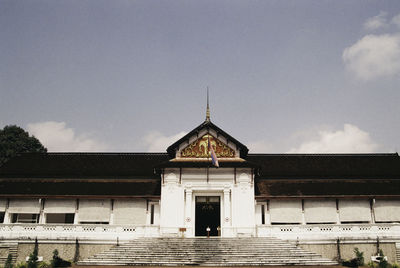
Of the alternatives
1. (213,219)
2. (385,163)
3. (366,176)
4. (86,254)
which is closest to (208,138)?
(213,219)

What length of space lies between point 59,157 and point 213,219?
59.7 feet

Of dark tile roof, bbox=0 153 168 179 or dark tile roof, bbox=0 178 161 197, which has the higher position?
dark tile roof, bbox=0 153 168 179

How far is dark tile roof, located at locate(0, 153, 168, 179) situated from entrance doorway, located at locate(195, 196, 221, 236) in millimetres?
6038

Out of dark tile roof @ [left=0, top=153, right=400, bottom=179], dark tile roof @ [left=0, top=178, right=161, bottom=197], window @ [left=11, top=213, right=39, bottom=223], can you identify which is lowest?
window @ [left=11, top=213, right=39, bottom=223]

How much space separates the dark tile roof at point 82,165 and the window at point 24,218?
3700 mm

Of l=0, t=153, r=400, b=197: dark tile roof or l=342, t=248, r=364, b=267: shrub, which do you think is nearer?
l=342, t=248, r=364, b=267: shrub

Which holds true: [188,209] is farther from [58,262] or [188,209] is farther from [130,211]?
[58,262]

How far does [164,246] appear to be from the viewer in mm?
23469

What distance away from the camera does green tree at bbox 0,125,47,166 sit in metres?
50.2

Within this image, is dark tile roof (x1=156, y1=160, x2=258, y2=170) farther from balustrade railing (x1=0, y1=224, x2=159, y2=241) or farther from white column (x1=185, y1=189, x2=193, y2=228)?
balustrade railing (x1=0, y1=224, x2=159, y2=241)

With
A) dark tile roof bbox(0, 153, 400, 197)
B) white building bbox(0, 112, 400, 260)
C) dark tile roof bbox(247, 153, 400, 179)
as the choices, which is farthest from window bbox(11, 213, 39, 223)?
dark tile roof bbox(247, 153, 400, 179)

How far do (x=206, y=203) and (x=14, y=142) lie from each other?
3562 cm

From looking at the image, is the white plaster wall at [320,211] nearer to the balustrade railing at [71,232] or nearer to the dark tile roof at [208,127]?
the dark tile roof at [208,127]

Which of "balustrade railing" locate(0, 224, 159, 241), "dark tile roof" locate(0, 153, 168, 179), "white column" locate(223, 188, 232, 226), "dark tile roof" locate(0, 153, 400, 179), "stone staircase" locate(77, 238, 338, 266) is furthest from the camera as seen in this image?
"dark tile roof" locate(0, 153, 168, 179)
